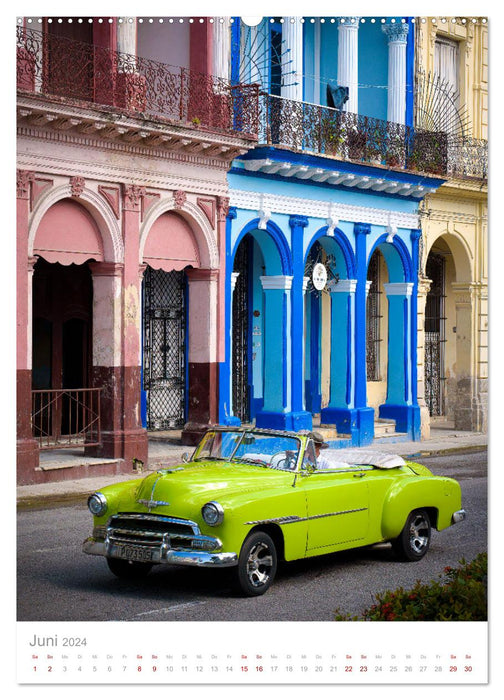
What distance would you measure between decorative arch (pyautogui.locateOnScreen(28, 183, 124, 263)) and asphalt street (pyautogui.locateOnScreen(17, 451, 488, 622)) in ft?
15.5

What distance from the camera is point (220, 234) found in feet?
61.3

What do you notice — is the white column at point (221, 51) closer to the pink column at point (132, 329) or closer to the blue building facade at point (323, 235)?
the blue building facade at point (323, 235)

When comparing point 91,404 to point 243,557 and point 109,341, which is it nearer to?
point 109,341

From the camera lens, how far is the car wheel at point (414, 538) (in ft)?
33.8

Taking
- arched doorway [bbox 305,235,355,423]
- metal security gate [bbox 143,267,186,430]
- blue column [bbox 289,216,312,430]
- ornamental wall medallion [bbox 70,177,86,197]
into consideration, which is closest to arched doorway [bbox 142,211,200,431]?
metal security gate [bbox 143,267,186,430]

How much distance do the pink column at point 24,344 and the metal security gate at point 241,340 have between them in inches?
272

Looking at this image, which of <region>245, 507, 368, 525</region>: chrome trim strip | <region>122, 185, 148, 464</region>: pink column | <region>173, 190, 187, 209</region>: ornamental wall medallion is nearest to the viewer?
<region>245, 507, 368, 525</region>: chrome trim strip

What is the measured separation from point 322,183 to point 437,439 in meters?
5.12

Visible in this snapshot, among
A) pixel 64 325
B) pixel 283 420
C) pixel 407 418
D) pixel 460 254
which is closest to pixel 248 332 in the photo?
pixel 283 420

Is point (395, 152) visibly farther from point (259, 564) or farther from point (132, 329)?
point (259, 564)

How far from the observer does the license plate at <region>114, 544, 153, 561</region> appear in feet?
28.3

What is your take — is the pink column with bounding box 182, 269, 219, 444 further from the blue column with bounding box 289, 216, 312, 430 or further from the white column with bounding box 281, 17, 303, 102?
the white column with bounding box 281, 17, 303, 102

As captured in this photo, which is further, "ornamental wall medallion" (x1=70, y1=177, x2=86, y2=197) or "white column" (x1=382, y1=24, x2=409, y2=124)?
"white column" (x1=382, y1=24, x2=409, y2=124)

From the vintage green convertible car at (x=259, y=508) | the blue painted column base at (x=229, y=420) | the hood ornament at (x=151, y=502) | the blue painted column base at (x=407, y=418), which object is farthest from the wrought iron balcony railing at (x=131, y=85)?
the blue painted column base at (x=407, y=418)
